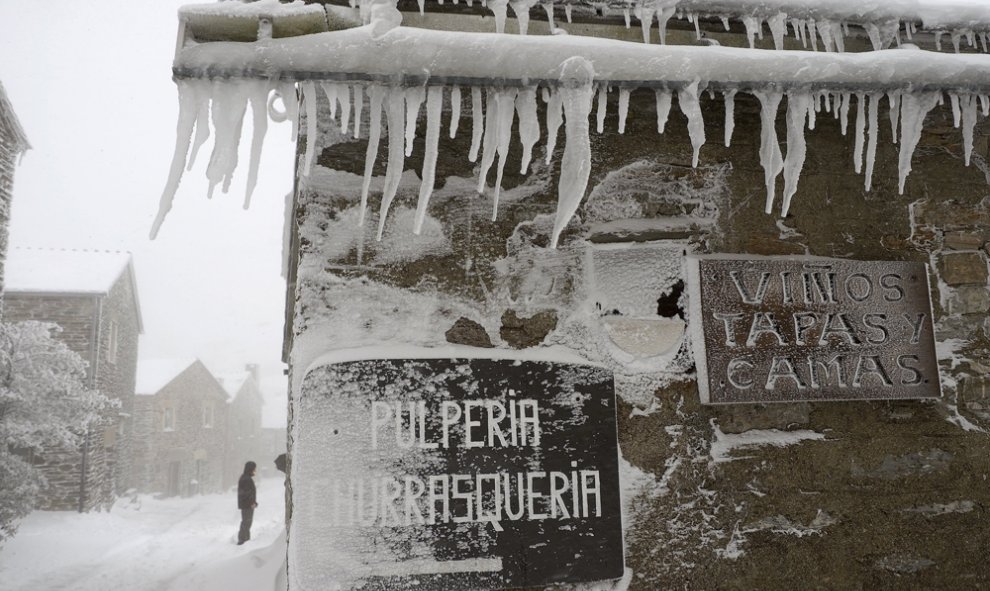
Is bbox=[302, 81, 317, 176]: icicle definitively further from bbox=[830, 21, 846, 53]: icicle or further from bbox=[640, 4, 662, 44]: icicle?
bbox=[830, 21, 846, 53]: icicle

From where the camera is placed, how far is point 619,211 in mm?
2281

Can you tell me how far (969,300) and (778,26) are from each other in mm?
1256

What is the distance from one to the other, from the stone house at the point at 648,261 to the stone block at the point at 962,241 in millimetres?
13

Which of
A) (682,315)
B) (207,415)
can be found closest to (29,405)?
(682,315)

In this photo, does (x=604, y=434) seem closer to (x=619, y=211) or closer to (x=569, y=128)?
(x=619, y=211)

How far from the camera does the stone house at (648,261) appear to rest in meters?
1.87

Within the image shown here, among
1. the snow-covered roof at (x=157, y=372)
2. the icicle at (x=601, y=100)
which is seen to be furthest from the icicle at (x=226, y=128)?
the snow-covered roof at (x=157, y=372)

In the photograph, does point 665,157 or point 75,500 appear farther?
point 75,500

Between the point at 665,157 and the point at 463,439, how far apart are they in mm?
1258

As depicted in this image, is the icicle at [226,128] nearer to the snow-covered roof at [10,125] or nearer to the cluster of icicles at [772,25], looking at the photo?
the cluster of icicles at [772,25]

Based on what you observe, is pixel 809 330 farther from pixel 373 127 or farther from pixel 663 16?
pixel 373 127

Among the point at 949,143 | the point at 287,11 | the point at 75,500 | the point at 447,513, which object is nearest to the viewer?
the point at 287,11

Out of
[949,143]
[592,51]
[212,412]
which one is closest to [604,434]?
[592,51]

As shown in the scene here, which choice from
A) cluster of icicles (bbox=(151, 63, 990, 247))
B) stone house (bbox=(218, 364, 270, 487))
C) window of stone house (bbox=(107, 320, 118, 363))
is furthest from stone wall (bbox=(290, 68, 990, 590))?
stone house (bbox=(218, 364, 270, 487))
